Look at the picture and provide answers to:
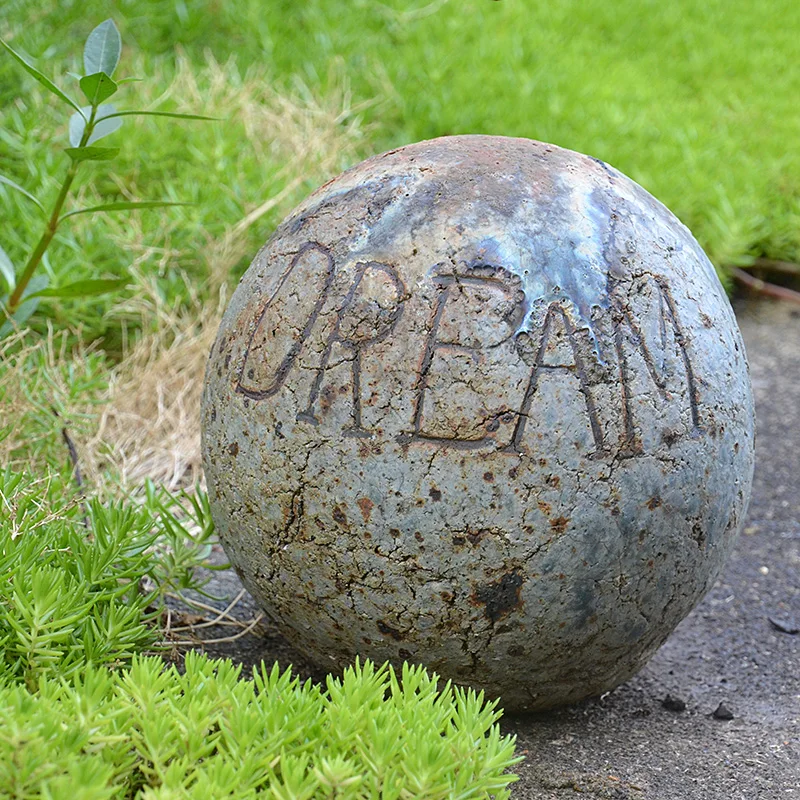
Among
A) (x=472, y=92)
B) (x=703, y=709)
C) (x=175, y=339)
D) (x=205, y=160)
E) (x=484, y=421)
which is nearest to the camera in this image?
(x=484, y=421)

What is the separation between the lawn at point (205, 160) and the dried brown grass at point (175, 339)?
0.01 meters

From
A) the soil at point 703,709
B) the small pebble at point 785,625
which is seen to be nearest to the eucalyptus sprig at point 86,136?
the soil at point 703,709

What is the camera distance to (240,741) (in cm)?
171

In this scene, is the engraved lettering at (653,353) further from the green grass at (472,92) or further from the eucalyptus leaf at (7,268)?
the green grass at (472,92)

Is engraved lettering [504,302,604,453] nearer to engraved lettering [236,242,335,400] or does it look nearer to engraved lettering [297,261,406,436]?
engraved lettering [297,261,406,436]

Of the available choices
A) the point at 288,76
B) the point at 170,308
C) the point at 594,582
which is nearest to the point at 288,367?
the point at 594,582

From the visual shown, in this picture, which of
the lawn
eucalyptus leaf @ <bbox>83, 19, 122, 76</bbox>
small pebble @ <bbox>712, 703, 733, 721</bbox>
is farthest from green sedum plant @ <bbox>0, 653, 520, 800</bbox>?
eucalyptus leaf @ <bbox>83, 19, 122, 76</bbox>

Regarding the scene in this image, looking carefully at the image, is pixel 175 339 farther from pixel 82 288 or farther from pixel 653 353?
pixel 653 353

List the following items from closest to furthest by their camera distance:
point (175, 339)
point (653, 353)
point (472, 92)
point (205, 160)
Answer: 1. point (653, 353)
2. point (175, 339)
3. point (205, 160)
4. point (472, 92)

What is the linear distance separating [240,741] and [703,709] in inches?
58.1

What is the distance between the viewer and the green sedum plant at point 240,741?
5.28ft

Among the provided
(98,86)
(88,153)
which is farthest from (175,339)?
(98,86)

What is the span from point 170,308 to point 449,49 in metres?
3.29

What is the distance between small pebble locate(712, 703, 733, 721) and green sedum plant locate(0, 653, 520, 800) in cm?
107
